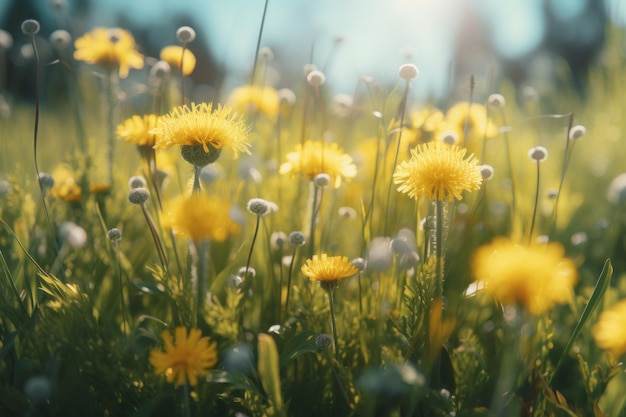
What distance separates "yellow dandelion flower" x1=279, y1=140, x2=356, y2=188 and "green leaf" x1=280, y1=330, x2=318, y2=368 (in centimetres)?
42

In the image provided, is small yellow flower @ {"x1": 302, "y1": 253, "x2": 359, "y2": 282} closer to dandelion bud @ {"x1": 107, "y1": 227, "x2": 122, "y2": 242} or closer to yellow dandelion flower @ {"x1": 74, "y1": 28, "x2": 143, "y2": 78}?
dandelion bud @ {"x1": 107, "y1": 227, "x2": 122, "y2": 242}

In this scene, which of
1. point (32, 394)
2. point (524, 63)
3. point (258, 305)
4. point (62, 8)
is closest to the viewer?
point (32, 394)

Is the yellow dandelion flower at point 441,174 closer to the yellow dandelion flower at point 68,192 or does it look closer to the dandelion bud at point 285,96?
the dandelion bud at point 285,96

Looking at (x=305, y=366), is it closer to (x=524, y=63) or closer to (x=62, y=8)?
(x=62, y=8)

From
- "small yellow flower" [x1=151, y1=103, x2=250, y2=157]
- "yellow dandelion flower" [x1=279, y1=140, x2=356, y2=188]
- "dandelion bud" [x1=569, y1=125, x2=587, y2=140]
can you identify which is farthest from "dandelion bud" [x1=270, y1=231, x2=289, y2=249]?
"dandelion bud" [x1=569, y1=125, x2=587, y2=140]

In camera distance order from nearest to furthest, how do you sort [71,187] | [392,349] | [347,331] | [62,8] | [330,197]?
[392,349]
[347,331]
[71,187]
[330,197]
[62,8]

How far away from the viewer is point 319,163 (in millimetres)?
1274

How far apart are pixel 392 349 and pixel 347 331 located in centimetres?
13

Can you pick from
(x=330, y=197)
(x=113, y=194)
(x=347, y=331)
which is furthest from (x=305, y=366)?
(x=113, y=194)

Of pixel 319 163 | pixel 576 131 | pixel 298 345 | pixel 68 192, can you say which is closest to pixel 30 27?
pixel 68 192

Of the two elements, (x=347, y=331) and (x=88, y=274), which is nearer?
(x=347, y=331)

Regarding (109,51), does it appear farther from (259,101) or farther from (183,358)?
(183,358)

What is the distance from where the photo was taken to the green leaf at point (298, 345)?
3.01ft

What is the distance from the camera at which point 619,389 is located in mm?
998
